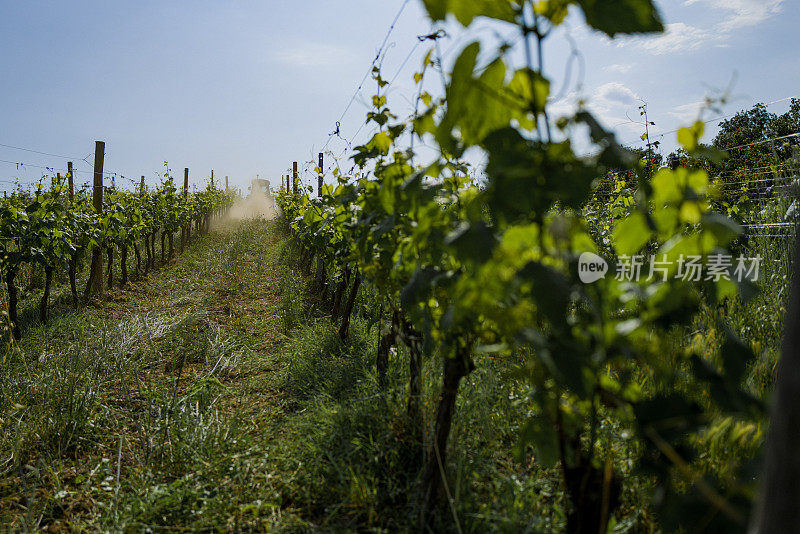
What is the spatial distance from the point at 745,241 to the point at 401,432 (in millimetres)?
5568

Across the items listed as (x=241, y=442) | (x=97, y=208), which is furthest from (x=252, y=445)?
(x=97, y=208)

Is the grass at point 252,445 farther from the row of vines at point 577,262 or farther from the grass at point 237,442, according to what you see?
the row of vines at point 577,262

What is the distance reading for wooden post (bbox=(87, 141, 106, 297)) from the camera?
712 centimetres

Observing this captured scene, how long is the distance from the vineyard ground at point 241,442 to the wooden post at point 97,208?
2.59m

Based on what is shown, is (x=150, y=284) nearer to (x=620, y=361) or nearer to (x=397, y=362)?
(x=397, y=362)

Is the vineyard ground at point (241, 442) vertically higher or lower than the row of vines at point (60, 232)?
lower

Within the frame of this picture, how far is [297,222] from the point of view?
24.2ft

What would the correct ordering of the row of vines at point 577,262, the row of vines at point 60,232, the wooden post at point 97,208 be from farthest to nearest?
the wooden post at point 97,208
the row of vines at point 60,232
the row of vines at point 577,262

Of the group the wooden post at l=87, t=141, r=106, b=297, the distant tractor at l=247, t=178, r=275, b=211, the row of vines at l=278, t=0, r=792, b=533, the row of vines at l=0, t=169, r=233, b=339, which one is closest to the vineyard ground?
the row of vines at l=278, t=0, r=792, b=533

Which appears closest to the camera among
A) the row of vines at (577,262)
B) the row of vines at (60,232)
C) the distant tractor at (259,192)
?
the row of vines at (577,262)

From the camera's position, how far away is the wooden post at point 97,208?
7121 millimetres

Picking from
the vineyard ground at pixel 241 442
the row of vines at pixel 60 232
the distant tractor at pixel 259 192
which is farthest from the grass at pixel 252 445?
the distant tractor at pixel 259 192

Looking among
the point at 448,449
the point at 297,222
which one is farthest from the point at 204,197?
the point at 448,449

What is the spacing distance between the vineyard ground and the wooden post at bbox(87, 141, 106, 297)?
2591mm
